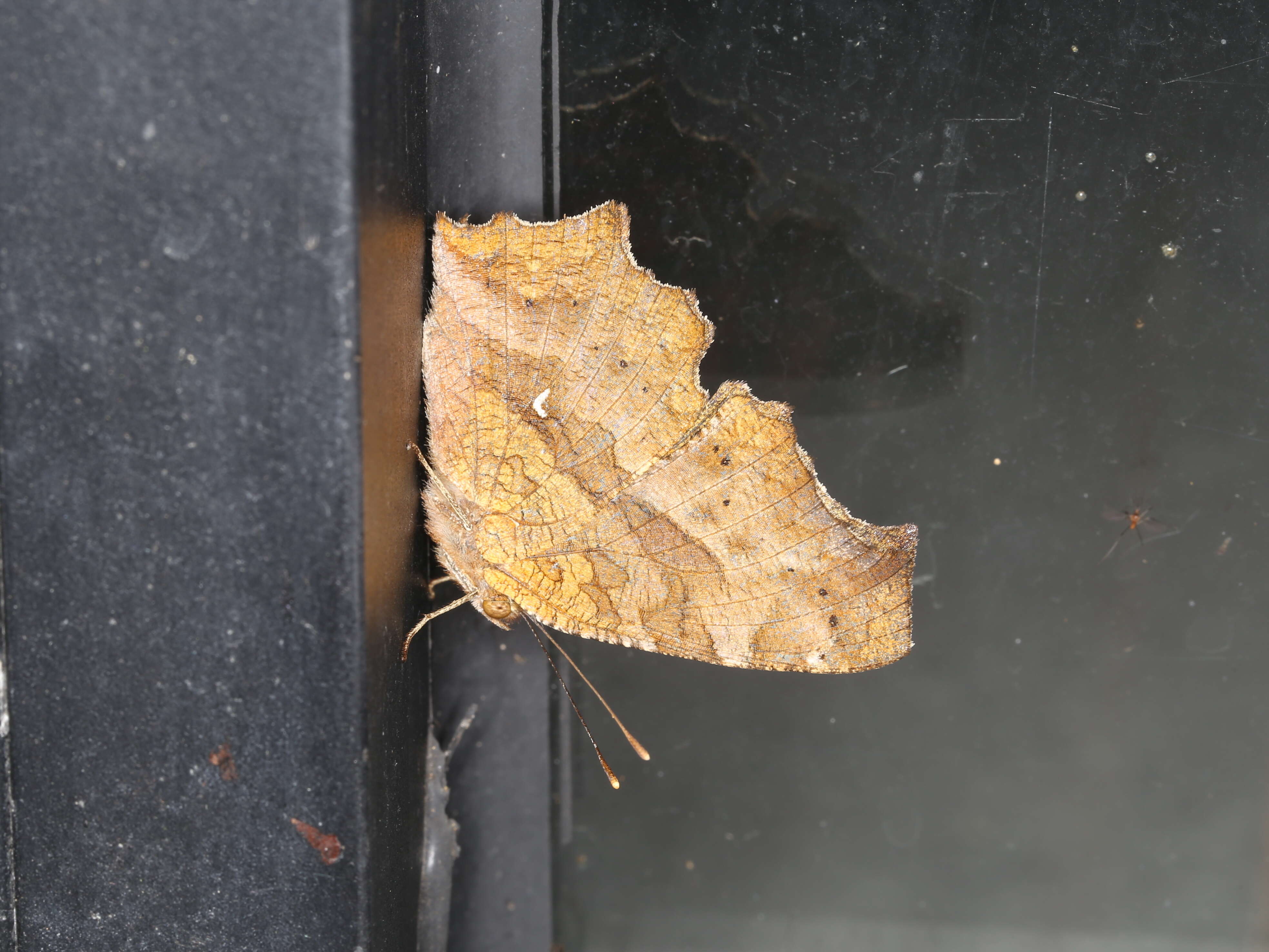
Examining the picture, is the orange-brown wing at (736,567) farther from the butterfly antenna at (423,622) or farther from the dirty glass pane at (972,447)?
the dirty glass pane at (972,447)

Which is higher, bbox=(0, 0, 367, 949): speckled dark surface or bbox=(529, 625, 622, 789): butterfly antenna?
bbox=(0, 0, 367, 949): speckled dark surface

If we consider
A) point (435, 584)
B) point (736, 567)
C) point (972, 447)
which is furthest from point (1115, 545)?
point (435, 584)

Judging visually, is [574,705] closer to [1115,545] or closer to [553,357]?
[553,357]

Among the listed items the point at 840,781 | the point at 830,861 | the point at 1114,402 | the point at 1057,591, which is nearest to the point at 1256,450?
the point at 1114,402

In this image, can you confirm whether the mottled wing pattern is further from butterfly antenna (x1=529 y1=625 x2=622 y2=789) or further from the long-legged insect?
the long-legged insect

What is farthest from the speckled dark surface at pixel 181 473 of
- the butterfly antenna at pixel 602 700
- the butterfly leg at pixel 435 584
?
the butterfly antenna at pixel 602 700

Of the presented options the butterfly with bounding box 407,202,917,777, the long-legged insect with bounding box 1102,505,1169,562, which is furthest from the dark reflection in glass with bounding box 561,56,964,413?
the long-legged insect with bounding box 1102,505,1169,562
